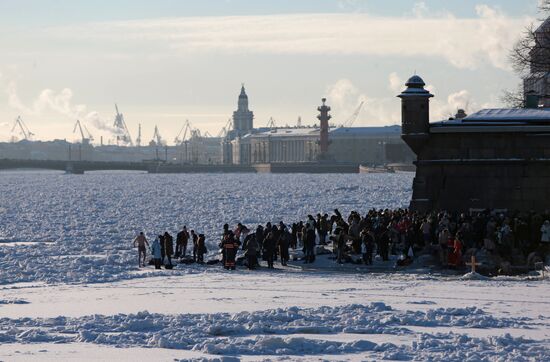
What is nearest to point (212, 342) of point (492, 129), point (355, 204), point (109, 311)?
point (109, 311)

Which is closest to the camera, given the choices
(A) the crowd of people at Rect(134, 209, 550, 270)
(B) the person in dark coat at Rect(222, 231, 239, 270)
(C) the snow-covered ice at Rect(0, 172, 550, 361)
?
(C) the snow-covered ice at Rect(0, 172, 550, 361)

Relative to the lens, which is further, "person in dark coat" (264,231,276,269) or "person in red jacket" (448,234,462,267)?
"person in dark coat" (264,231,276,269)

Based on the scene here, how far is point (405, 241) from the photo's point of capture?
1237 inches

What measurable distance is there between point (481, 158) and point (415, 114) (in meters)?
2.57

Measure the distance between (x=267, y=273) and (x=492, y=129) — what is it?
10.3 m

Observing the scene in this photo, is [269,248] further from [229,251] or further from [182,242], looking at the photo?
[182,242]

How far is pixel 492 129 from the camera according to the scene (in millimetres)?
37312

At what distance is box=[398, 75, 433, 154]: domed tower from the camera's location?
126ft

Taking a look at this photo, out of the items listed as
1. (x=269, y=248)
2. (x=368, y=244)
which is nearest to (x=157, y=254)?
(x=269, y=248)

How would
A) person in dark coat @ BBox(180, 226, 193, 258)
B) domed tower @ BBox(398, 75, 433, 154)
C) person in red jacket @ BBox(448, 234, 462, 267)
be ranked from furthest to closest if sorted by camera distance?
domed tower @ BBox(398, 75, 433, 154) < person in dark coat @ BBox(180, 226, 193, 258) < person in red jacket @ BBox(448, 234, 462, 267)

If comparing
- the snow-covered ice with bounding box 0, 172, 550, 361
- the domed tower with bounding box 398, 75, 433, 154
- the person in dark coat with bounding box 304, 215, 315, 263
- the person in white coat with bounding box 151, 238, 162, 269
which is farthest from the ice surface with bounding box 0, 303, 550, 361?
the domed tower with bounding box 398, 75, 433, 154

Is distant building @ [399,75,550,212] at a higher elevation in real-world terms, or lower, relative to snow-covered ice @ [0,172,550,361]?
higher

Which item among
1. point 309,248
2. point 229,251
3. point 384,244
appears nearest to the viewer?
point 384,244

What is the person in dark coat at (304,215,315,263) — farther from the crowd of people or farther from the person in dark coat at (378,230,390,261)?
the person in dark coat at (378,230,390,261)
